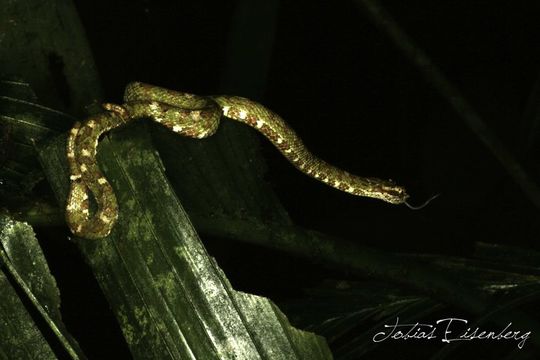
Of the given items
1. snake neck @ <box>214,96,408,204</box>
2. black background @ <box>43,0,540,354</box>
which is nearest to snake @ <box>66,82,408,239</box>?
snake neck @ <box>214,96,408,204</box>

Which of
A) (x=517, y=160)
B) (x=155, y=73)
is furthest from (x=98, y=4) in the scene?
(x=517, y=160)

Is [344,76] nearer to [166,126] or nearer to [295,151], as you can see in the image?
[295,151]

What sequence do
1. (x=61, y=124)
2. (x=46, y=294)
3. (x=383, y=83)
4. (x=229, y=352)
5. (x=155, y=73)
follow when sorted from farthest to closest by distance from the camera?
1. (x=383, y=83)
2. (x=155, y=73)
3. (x=61, y=124)
4. (x=46, y=294)
5. (x=229, y=352)

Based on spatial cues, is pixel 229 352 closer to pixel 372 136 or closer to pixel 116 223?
pixel 116 223

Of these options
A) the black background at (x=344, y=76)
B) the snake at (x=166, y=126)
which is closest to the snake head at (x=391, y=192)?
the snake at (x=166, y=126)

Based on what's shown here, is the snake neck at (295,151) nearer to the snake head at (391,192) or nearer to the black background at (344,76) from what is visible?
the snake head at (391,192)

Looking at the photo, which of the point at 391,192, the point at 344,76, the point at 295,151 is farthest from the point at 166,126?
the point at 344,76

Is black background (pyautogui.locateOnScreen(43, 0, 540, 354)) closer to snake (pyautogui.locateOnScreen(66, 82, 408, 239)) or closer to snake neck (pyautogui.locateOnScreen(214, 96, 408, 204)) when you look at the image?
snake neck (pyautogui.locateOnScreen(214, 96, 408, 204))
